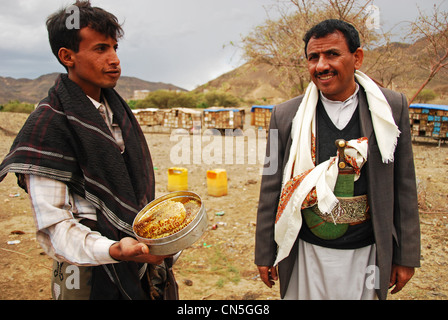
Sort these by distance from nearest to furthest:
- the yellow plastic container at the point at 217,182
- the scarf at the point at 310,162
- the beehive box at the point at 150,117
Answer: the scarf at the point at 310,162
the yellow plastic container at the point at 217,182
the beehive box at the point at 150,117

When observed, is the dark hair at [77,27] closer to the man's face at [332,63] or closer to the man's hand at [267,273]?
the man's face at [332,63]

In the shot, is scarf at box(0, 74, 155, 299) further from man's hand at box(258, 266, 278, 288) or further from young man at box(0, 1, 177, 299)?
man's hand at box(258, 266, 278, 288)

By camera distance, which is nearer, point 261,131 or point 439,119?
point 439,119

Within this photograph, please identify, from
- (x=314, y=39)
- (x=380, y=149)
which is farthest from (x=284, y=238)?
(x=314, y=39)

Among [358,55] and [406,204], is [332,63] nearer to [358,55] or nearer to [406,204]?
[358,55]

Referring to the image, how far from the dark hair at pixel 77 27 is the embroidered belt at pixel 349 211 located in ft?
4.67

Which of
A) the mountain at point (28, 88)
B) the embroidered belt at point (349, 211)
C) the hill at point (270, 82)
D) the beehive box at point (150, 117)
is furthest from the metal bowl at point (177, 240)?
the mountain at point (28, 88)

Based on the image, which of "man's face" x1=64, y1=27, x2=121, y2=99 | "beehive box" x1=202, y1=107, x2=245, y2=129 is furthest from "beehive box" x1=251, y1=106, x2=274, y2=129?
"man's face" x1=64, y1=27, x2=121, y2=99

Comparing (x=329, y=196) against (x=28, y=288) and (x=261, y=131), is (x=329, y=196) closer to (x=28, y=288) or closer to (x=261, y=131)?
(x=28, y=288)

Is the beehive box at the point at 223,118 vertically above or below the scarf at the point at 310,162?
above

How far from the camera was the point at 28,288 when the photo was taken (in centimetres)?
358

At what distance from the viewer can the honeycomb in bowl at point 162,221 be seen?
143 centimetres

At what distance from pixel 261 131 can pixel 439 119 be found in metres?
7.83

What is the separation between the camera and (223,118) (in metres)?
18.6
